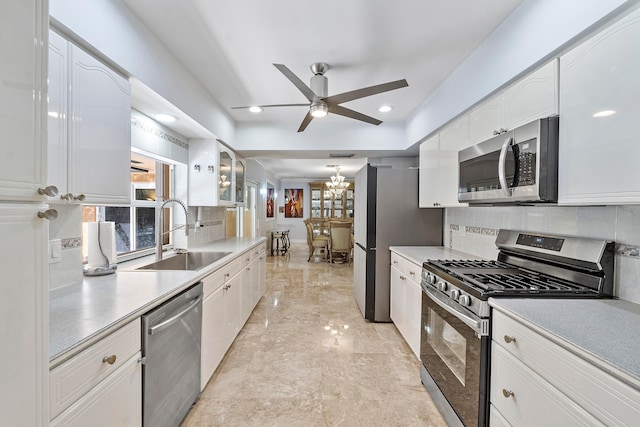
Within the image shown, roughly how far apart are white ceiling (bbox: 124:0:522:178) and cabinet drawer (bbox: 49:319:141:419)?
1.60 meters

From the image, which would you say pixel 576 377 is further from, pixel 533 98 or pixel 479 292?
pixel 533 98

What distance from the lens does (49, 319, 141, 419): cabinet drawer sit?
2.77 ft

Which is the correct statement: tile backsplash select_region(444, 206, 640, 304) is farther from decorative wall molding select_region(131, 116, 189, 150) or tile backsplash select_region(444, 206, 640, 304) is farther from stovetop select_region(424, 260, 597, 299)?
decorative wall molding select_region(131, 116, 189, 150)

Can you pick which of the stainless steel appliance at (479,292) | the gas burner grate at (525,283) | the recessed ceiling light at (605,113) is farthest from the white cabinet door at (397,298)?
the recessed ceiling light at (605,113)

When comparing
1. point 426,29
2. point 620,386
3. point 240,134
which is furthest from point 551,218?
point 240,134

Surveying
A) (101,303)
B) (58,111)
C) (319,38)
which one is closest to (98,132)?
(58,111)

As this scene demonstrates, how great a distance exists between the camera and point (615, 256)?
1335mm

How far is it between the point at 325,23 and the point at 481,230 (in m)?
2.04

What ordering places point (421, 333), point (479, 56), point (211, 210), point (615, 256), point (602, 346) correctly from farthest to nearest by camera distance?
point (211, 210)
point (421, 333)
point (479, 56)
point (615, 256)
point (602, 346)

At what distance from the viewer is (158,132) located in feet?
8.21

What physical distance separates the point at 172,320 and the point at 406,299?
6.31 feet

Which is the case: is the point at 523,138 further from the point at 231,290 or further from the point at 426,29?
the point at 231,290

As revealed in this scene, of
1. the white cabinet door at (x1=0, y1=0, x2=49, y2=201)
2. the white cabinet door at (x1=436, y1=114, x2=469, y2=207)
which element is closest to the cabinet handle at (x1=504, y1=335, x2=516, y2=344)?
the white cabinet door at (x1=436, y1=114, x2=469, y2=207)

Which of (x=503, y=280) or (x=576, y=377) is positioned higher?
(x=503, y=280)
